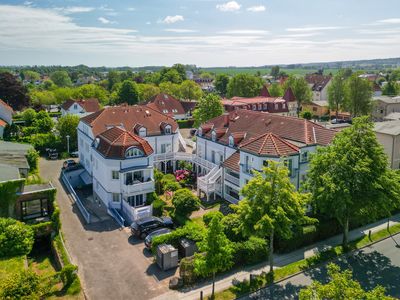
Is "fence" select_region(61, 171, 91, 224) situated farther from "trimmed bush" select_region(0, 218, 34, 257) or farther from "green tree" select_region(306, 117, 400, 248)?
"green tree" select_region(306, 117, 400, 248)

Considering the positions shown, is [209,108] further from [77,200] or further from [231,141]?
[77,200]

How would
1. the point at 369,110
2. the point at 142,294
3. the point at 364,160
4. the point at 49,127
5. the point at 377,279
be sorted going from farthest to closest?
the point at 369,110 < the point at 49,127 < the point at 364,160 < the point at 377,279 < the point at 142,294

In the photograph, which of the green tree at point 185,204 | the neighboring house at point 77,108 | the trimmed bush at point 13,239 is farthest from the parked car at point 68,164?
the neighboring house at point 77,108

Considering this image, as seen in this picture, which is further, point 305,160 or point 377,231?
point 305,160

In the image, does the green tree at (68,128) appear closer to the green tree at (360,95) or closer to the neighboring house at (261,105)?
the neighboring house at (261,105)

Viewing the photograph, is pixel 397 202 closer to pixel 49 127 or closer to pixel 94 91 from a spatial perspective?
pixel 49 127

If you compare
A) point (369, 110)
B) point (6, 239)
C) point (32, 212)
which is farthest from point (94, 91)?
point (6, 239)

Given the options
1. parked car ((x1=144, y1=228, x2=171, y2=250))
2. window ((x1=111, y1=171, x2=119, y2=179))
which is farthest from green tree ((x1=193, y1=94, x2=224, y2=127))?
parked car ((x1=144, y1=228, x2=171, y2=250))
